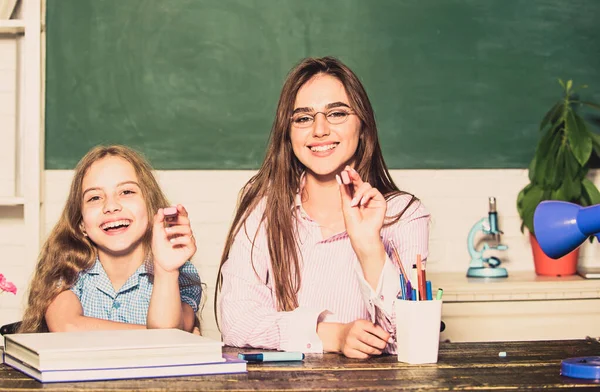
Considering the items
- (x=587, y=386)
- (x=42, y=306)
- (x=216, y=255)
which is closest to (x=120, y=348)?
(x=587, y=386)

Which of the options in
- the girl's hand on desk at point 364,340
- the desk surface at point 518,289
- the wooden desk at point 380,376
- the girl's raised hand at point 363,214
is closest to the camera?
the wooden desk at point 380,376

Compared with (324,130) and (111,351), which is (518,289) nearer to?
(324,130)

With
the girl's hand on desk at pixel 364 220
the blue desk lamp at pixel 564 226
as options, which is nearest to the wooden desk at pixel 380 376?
the blue desk lamp at pixel 564 226

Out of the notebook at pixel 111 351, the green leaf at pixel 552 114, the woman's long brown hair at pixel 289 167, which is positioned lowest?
the notebook at pixel 111 351

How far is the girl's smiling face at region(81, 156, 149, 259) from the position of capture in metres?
2.33

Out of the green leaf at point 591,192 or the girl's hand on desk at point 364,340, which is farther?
the green leaf at point 591,192

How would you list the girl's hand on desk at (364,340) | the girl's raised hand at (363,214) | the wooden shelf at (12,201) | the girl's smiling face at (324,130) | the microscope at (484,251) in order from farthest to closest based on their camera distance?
the microscope at (484,251) → the wooden shelf at (12,201) → the girl's smiling face at (324,130) → the girl's raised hand at (363,214) → the girl's hand on desk at (364,340)

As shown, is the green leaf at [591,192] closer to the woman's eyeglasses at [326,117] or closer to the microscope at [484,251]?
the microscope at [484,251]

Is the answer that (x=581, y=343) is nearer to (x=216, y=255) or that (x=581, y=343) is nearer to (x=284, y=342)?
(x=284, y=342)

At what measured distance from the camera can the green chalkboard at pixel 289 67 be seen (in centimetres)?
362

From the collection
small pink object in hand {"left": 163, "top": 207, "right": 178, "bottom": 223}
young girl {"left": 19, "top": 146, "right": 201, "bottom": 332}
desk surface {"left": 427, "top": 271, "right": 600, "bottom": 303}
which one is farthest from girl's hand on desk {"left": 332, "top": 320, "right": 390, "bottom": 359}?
desk surface {"left": 427, "top": 271, "right": 600, "bottom": 303}

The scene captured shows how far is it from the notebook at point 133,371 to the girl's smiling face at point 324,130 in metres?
0.83

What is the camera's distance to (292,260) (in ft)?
7.35

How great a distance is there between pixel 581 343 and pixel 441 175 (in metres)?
1.87
